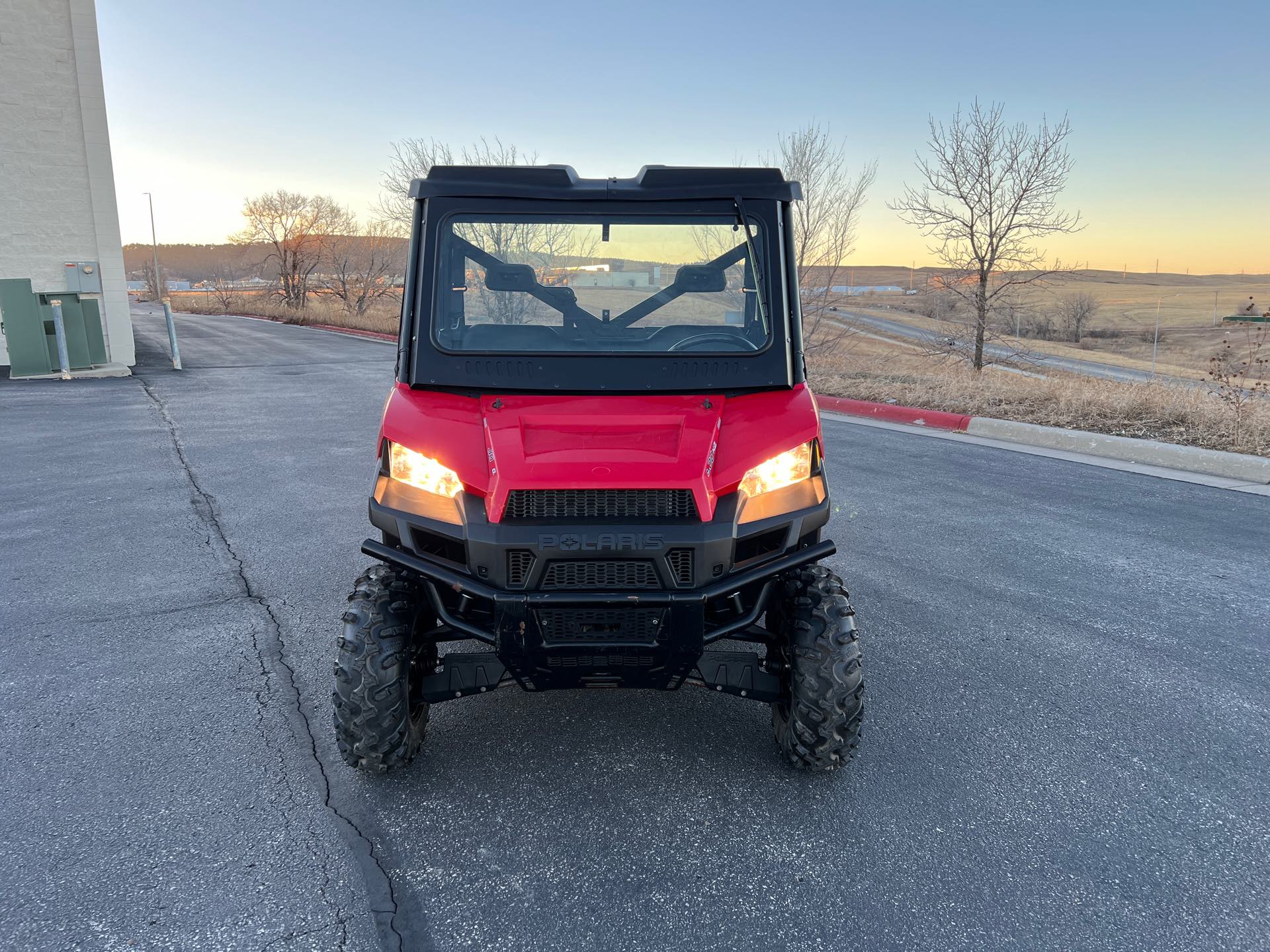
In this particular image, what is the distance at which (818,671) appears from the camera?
2969mm

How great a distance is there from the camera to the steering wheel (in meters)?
3.38

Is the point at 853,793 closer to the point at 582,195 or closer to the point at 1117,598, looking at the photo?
the point at 582,195

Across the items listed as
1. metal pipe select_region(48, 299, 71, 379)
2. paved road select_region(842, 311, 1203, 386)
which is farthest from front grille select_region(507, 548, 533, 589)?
metal pipe select_region(48, 299, 71, 379)

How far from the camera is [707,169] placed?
337cm

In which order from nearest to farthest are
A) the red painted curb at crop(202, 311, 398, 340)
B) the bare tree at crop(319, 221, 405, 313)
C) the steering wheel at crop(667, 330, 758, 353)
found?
1. the steering wheel at crop(667, 330, 758, 353)
2. the red painted curb at crop(202, 311, 398, 340)
3. the bare tree at crop(319, 221, 405, 313)

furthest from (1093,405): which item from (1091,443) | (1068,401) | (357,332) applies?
(357,332)

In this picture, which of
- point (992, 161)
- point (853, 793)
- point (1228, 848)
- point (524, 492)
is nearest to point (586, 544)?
point (524, 492)

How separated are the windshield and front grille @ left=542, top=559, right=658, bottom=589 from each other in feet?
3.24

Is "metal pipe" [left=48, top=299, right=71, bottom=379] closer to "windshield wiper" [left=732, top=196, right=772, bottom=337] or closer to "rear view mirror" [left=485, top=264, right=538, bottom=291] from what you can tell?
"rear view mirror" [left=485, top=264, right=538, bottom=291]

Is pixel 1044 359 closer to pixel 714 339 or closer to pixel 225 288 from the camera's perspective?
pixel 714 339

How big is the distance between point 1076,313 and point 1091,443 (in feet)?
195

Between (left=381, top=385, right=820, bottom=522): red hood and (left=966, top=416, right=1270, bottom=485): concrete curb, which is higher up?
(left=381, top=385, right=820, bottom=522): red hood

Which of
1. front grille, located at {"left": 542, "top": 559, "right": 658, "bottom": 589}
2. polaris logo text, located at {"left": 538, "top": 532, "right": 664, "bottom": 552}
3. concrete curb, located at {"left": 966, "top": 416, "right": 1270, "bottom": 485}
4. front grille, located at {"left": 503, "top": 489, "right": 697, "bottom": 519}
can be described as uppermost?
front grille, located at {"left": 503, "top": 489, "right": 697, "bottom": 519}

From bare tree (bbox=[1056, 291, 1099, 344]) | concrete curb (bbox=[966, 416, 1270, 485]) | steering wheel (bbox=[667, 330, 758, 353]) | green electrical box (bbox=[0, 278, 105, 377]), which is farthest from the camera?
bare tree (bbox=[1056, 291, 1099, 344])
